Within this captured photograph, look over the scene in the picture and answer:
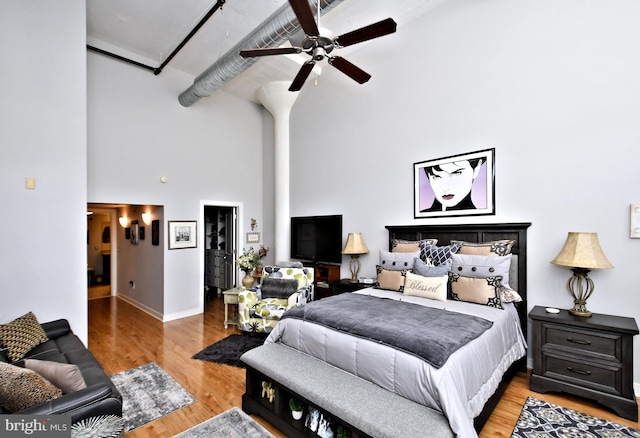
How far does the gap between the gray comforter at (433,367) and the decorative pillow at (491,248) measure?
66 centimetres

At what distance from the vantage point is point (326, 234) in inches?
208

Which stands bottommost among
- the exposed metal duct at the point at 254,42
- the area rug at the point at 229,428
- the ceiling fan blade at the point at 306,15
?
the area rug at the point at 229,428

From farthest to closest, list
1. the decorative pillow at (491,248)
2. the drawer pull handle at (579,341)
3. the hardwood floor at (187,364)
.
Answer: the decorative pillow at (491,248), the drawer pull handle at (579,341), the hardwood floor at (187,364)

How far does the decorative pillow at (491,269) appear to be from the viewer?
121 inches

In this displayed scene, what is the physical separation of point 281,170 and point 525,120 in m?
4.01

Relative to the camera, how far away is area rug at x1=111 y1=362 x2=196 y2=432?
248 cm

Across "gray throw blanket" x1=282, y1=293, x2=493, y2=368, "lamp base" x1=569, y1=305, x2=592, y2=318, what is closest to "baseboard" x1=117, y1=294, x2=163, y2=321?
"gray throw blanket" x1=282, y1=293, x2=493, y2=368

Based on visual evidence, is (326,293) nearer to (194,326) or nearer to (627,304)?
(194,326)

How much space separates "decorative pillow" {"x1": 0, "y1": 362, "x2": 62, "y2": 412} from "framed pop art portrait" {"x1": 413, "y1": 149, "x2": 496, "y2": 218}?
156 inches

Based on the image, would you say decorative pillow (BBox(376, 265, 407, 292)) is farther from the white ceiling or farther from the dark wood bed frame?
the white ceiling

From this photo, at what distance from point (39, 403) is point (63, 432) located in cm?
27

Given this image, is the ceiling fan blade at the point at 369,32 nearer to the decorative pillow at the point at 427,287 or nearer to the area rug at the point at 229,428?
the decorative pillow at the point at 427,287

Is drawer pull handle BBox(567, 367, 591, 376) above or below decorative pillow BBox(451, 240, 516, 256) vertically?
below

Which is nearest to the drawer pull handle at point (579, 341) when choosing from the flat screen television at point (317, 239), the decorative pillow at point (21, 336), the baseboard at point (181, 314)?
the flat screen television at point (317, 239)
